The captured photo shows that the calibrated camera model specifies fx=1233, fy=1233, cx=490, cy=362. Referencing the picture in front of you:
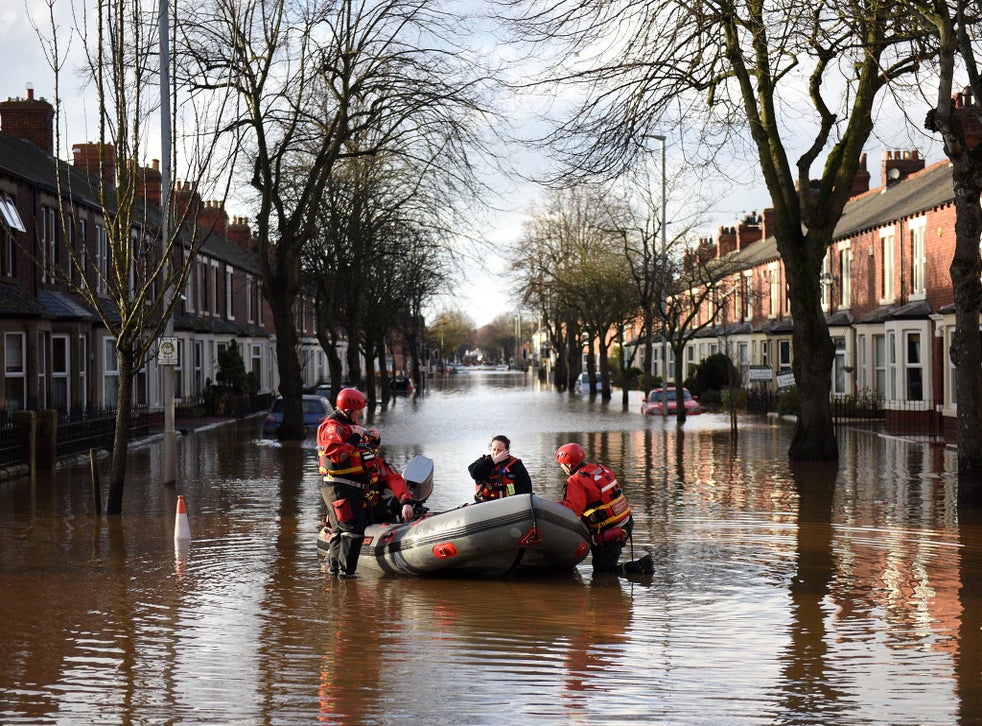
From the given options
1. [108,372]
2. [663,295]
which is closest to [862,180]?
[663,295]

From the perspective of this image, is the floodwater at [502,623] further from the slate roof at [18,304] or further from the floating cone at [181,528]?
the slate roof at [18,304]

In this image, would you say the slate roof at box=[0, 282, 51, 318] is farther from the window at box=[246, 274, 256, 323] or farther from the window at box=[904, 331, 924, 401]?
the window at box=[246, 274, 256, 323]

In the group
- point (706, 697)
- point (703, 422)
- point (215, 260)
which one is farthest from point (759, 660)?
point (215, 260)

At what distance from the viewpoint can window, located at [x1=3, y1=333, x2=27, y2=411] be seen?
2772 cm

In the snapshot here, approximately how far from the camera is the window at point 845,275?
43.1 meters

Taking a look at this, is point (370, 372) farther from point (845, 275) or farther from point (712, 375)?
point (845, 275)

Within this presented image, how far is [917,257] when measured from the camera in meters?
35.6

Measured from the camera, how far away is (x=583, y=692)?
7.57 m

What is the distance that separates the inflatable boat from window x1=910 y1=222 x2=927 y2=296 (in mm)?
26319

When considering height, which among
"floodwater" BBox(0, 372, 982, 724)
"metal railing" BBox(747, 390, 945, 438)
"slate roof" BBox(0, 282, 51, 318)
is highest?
"slate roof" BBox(0, 282, 51, 318)

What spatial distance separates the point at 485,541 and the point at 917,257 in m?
27.9

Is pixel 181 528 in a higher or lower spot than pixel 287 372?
lower

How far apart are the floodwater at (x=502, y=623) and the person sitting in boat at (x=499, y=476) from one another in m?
1.01

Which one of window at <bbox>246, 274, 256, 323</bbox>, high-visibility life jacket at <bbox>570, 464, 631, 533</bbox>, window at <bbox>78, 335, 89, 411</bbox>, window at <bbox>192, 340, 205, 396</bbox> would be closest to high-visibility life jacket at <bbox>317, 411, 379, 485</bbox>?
high-visibility life jacket at <bbox>570, 464, 631, 533</bbox>
